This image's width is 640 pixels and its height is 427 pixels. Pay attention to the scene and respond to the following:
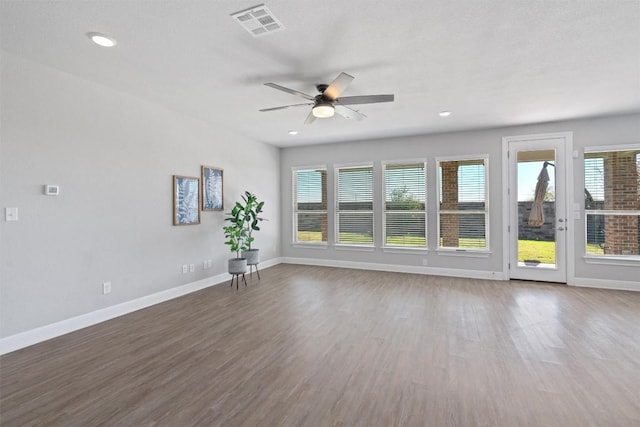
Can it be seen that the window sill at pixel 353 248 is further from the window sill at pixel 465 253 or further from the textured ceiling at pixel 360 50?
the textured ceiling at pixel 360 50

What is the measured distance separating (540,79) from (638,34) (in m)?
0.87

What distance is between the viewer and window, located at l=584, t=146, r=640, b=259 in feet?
15.4

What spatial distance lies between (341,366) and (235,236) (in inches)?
130

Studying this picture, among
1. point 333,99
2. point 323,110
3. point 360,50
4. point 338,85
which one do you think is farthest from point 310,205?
point 360,50

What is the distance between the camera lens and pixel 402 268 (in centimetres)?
609

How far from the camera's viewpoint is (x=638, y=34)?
2.50 meters

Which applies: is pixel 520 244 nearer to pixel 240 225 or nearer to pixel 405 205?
pixel 405 205

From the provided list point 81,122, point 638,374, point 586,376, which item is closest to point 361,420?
point 586,376

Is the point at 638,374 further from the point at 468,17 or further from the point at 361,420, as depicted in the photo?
the point at 468,17

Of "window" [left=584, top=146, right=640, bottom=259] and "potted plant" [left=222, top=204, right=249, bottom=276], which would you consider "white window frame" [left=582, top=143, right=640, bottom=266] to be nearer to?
"window" [left=584, top=146, right=640, bottom=259]

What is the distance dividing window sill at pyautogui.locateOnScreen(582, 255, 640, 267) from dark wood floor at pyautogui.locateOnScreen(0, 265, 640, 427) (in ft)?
2.39

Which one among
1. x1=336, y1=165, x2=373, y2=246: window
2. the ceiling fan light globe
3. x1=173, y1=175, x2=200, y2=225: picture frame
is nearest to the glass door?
x1=336, y1=165, x2=373, y2=246: window

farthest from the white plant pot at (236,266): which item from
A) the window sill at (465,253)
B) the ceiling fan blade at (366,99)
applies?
the window sill at (465,253)

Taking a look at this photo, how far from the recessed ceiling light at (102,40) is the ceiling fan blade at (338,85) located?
1983mm
